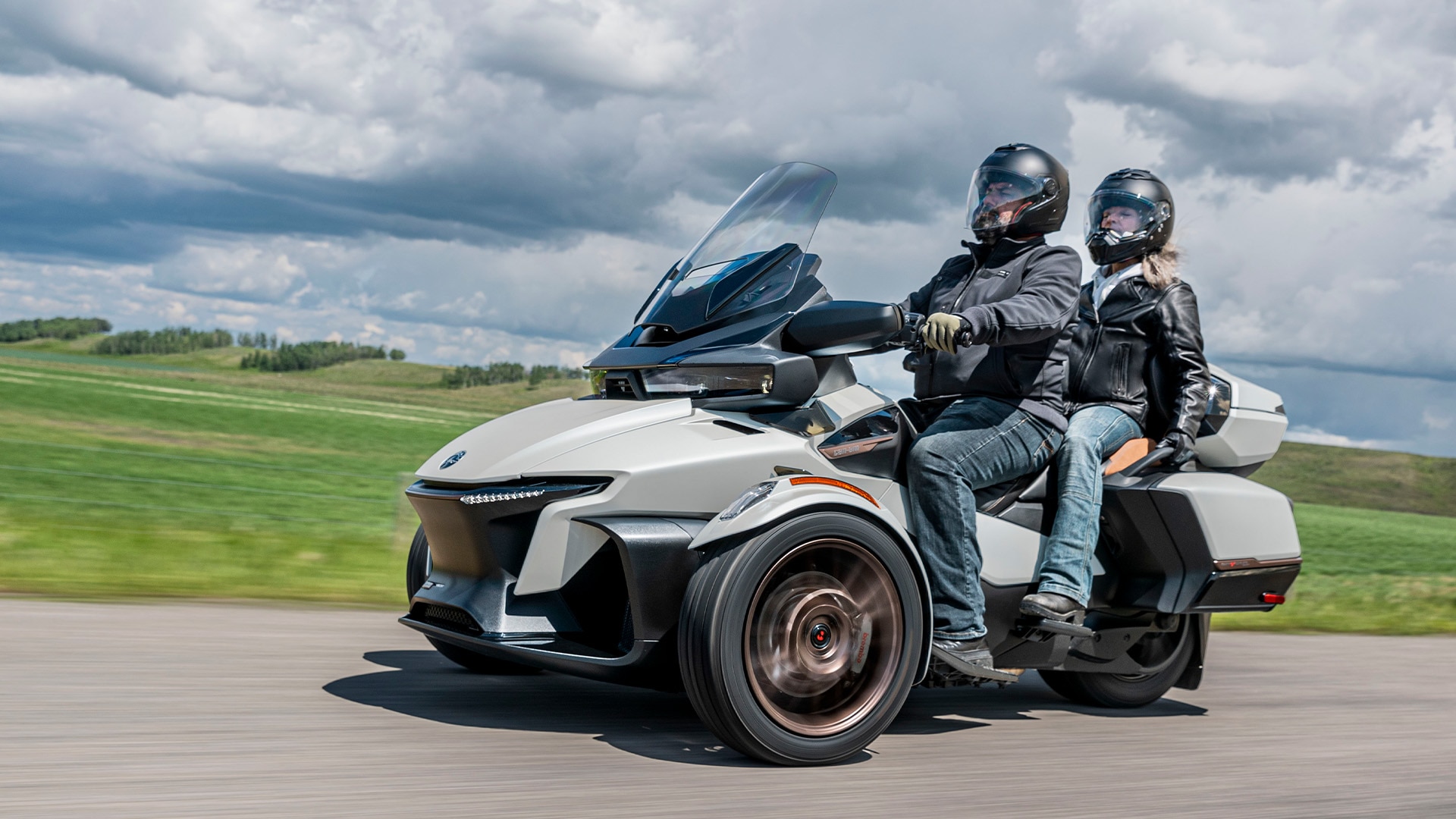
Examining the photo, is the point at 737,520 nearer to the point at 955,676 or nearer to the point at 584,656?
the point at 584,656

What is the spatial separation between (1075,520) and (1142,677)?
1.22 metres

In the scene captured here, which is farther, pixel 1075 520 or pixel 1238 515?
pixel 1238 515

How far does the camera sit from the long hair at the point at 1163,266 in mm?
5531

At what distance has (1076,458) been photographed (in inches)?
197

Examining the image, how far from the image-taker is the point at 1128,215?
5.65 meters

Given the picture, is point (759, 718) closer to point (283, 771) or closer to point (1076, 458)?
point (283, 771)

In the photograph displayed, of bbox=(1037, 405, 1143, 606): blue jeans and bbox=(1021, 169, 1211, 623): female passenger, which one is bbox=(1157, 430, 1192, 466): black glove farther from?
bbox=(1037, 405, 1143, 606): blue jeans

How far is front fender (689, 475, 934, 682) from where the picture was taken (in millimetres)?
4074

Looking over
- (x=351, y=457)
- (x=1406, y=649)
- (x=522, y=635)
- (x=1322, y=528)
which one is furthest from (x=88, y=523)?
(x=351, y=457)

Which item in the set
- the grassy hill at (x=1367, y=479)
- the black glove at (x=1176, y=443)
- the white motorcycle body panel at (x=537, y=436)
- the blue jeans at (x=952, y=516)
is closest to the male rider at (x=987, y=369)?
the blue jeans at (x=952, y=516)

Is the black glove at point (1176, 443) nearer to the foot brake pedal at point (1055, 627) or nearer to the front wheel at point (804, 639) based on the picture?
A: the foot brake pedal at point (1055, 627)

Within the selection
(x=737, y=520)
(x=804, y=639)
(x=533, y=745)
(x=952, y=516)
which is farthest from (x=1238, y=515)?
(x=533, y=745)

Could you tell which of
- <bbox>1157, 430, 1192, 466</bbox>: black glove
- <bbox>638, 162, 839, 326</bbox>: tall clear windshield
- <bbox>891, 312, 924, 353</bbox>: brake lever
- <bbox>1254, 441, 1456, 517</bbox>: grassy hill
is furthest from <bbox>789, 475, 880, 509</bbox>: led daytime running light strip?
<bbox>1254, 441, 1456, 517</bbox>: grassy hill

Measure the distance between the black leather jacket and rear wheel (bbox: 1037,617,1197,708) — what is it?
37.2 inches
